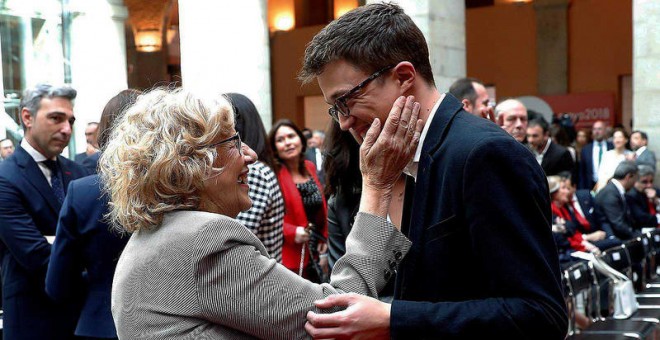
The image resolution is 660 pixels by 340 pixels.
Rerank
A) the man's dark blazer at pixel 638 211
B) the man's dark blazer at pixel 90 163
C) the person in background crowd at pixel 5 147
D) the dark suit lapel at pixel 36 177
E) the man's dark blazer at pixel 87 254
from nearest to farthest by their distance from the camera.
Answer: the man's dark blazer at pixel 87 254, the dark suit lapel at pixel 36 177, the man's dark blazer at pixel 90 163, the person in background crowd at pixel 5 147, the man's dark blazer at pixel 638 211

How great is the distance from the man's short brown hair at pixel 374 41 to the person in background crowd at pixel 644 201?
8.81m

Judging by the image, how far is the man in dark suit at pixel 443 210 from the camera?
1.69 metres

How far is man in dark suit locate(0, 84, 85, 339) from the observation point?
3709mm

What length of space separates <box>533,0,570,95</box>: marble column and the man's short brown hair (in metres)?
18.8

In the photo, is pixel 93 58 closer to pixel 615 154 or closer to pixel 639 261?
pixel 639 261

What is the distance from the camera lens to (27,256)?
3.69m

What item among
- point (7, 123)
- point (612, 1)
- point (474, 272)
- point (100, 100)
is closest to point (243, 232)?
point (474, 272)

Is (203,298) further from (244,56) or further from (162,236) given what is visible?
(244,56)

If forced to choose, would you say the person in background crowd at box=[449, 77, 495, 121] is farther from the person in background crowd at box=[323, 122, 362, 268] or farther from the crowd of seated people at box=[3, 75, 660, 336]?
the person in background crowd at box=[323, 122, 362, 268]

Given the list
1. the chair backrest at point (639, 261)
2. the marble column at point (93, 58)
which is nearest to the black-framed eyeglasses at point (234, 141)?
the chair backrest at point (639, 261)

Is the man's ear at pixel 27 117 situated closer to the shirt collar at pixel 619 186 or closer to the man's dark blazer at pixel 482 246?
the man's dark blazer at pixel 482 246

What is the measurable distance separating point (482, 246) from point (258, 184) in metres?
2.48

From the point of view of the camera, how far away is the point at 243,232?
1929 millimetres

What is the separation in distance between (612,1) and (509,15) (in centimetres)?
240
